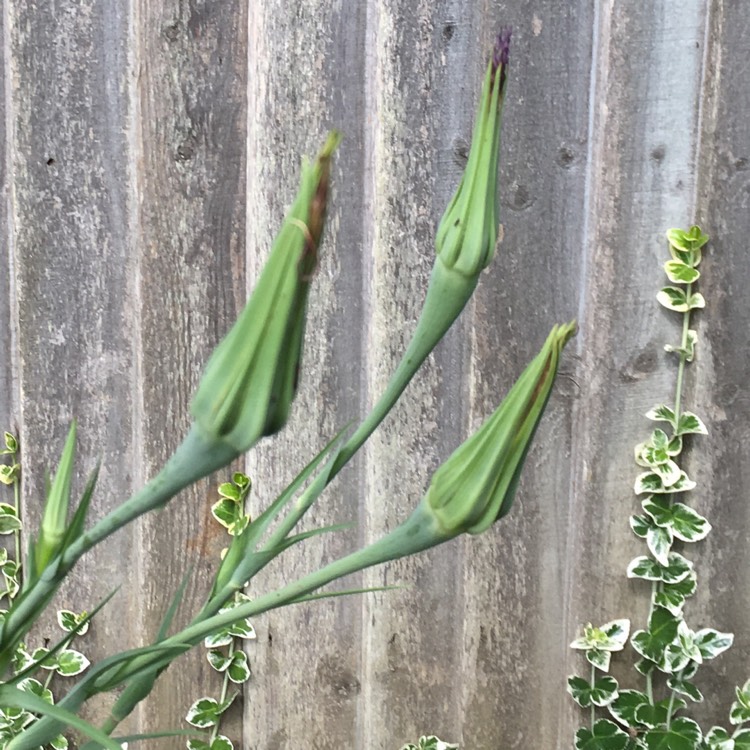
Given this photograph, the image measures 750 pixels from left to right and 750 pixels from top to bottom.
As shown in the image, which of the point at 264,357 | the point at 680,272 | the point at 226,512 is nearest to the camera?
the point at 264,357

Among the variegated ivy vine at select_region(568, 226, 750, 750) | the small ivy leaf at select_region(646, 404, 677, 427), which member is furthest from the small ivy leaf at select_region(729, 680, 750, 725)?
the small ivy leaf at select_region(646, 404, 677, 427)

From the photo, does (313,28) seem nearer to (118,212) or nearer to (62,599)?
(118,212)

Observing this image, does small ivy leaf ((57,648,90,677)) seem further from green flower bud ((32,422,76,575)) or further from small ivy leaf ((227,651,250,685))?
green flower bud ((32,422,76,575))

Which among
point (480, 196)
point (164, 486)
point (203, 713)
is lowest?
point (203, 713)

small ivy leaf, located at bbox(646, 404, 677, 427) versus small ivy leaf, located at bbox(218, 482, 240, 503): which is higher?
small ivy leaf, located at bbox(646, 404, 677, 427)

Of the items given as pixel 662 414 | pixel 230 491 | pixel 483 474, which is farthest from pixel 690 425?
pixel 483 474

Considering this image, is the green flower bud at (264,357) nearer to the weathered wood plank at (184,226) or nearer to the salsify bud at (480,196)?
the salsify bud at (480,196)

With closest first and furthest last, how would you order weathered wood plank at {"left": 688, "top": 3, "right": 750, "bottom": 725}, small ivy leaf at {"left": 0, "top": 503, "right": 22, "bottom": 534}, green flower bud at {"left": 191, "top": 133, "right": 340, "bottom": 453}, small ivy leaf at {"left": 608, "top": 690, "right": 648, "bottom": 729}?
green flower bud at {"left": 191, "top": 133, "right": 340, "bottom": 453} < weathered wood plank at {"left": 688, "top": 3, "right": 750, "bottom": 725} < small ivy leaf at {"left": 608, "top": 690, "right": 648, "bottom": 729} < small ivy leaf at {"left": 0, "top": 503, "right": 22, "bottom": 534}

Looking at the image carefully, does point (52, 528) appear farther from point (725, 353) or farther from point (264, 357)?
point (725, 353)
